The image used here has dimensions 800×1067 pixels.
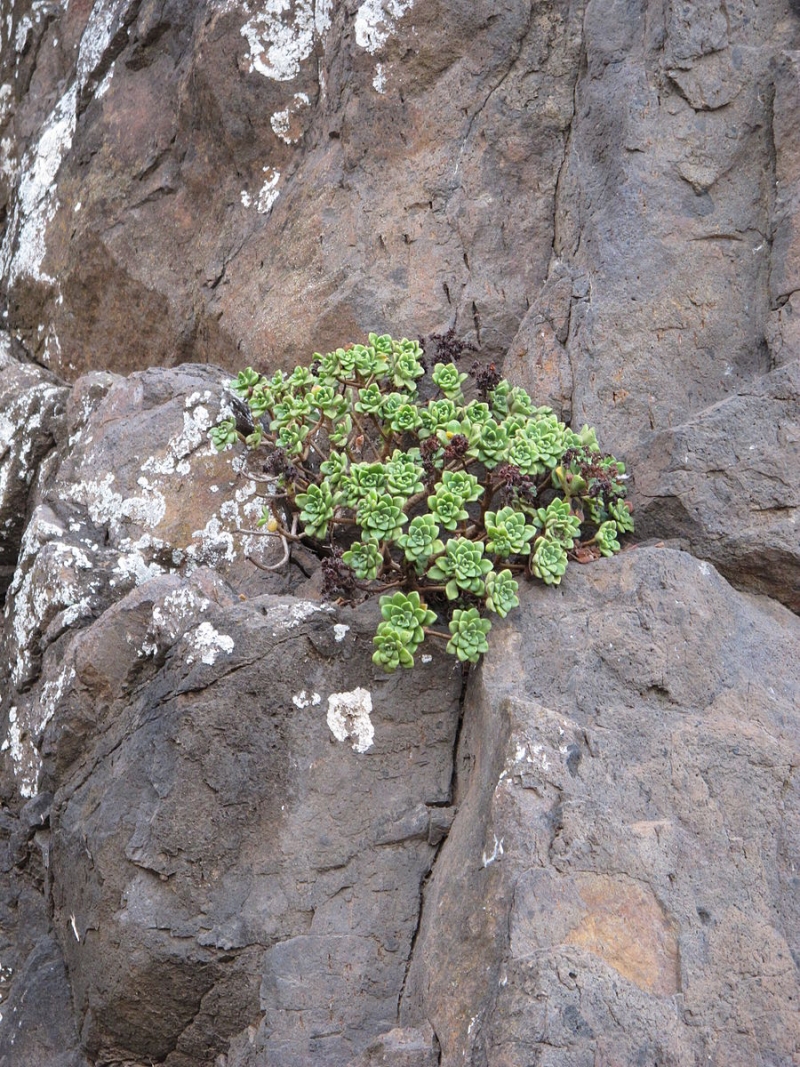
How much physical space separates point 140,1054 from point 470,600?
5.53ft

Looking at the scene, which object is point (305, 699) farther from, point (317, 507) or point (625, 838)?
point (625, 838)

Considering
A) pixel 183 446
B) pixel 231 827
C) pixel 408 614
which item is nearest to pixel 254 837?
pixel 231 827

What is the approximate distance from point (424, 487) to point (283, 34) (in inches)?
103

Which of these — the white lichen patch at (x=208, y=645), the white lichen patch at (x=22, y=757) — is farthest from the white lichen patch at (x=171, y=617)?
the white lichen patch at (x=22, y=757)

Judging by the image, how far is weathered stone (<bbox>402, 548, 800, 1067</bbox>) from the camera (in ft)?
8.27

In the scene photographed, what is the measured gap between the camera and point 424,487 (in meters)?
3.41

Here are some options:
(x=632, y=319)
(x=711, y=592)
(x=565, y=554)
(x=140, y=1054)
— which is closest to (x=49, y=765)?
(x=140, y=1054)

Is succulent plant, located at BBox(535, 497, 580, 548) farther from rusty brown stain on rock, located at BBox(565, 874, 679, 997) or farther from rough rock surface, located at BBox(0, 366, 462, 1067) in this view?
rusty brown stain on rock, located at BBox(565, 874, 679, 997)

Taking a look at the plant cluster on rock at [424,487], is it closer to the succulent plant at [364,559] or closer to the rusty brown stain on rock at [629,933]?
the succulent plant at [364,559]

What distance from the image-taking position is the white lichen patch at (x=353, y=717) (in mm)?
3289

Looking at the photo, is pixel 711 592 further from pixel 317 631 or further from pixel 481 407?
pixel 317 631

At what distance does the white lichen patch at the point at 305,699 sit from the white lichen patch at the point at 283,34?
2966mm

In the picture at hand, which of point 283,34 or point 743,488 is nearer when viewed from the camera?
point 743,488

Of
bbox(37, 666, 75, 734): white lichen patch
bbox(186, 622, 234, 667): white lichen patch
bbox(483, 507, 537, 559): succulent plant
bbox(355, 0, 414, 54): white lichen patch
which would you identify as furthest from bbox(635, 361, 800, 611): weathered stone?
bbox(355, 0, 414, 54): white lichen patch
